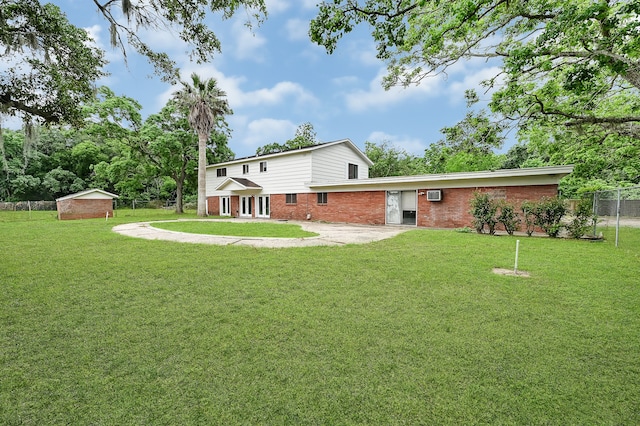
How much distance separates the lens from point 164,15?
543 cm

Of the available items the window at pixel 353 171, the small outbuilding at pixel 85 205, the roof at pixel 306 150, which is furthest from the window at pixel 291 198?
the small outbuilding at pixel 85 205

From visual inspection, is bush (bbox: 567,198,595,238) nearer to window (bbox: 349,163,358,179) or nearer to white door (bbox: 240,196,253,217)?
window (bbox: 349,163,358,179)

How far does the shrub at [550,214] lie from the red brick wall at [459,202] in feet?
4.25

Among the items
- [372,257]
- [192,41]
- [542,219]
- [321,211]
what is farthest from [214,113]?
[542,219]

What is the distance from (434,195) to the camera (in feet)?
46.1

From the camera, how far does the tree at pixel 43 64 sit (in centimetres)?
595

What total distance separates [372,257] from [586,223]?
27.4 ft

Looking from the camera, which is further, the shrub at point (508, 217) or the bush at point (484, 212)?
the bush at point (484, 212)

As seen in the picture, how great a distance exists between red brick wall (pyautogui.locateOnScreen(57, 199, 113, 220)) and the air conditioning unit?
22297 millimetres

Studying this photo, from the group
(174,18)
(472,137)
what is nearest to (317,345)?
(174,18)

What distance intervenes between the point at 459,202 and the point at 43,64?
49.2 feet

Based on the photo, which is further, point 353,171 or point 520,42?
point 353,171

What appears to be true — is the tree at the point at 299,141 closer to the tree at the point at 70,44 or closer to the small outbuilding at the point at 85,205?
the small outbuilding at the point at 85,205

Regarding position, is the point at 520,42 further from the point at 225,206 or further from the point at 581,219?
the point at 225,206
